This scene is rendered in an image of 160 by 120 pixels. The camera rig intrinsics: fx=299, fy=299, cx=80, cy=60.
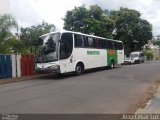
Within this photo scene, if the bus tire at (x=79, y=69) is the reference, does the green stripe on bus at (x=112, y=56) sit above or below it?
above

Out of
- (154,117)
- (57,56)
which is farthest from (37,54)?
(154,117)

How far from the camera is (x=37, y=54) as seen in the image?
68.3ft

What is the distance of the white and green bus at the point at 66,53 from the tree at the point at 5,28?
15.0ft

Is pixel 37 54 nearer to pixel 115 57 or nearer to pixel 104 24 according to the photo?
pixel 115 57

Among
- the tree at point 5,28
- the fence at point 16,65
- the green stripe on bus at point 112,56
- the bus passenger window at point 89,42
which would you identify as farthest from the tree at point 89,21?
the fence at point 16,65

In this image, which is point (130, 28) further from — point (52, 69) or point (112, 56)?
point (52, 69)

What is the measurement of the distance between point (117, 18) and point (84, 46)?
37094 mm

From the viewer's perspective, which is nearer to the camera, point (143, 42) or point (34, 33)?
point (34, 33)

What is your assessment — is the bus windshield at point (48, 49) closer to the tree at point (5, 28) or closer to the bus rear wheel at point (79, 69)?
the bus rear wheel at point (79, 69)

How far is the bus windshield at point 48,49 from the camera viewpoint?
20055 millimetres

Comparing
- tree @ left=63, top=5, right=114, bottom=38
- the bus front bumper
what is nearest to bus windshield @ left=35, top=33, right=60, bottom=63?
the bus front bumper

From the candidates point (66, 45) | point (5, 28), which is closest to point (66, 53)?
point (66, 45)

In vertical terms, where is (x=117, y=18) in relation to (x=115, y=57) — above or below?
above

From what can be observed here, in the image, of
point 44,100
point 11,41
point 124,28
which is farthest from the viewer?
point 124,28
